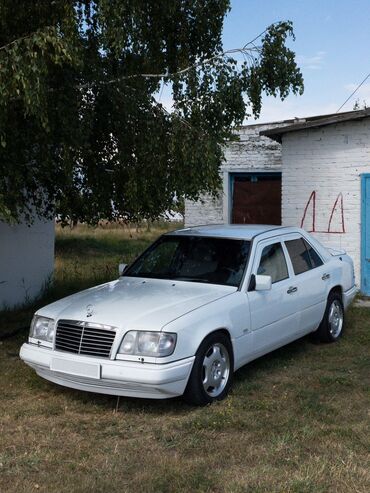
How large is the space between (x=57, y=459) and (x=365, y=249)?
25.2 feet

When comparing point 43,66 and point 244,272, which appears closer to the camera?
point 43,66

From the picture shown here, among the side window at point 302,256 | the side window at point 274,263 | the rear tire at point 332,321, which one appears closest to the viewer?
the side window at point 274,263

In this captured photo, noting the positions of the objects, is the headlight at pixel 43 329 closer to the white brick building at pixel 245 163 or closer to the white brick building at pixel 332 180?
the white brick building at pixel 332 180

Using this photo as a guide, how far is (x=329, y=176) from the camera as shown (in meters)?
11.1

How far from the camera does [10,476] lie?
4117 millimetres

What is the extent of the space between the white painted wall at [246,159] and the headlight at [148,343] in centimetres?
926

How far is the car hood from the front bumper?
0.32 meters

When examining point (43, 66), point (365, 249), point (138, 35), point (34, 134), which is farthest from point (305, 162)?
point (43, 66)

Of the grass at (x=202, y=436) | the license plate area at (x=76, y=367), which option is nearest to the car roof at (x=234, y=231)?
the grass at (x=202, y=436)

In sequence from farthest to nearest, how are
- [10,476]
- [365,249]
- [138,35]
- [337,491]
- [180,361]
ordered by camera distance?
[365,249] → [138,35] → [180,361] → [10,476] → [337,491]

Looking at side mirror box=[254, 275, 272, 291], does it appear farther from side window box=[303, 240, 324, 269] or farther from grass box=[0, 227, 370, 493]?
side window box=[303, 240, 324, 269]

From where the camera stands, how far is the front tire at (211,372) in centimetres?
528

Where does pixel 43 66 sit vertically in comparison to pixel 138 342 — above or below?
above

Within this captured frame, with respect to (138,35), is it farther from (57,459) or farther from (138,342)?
(57,459)
